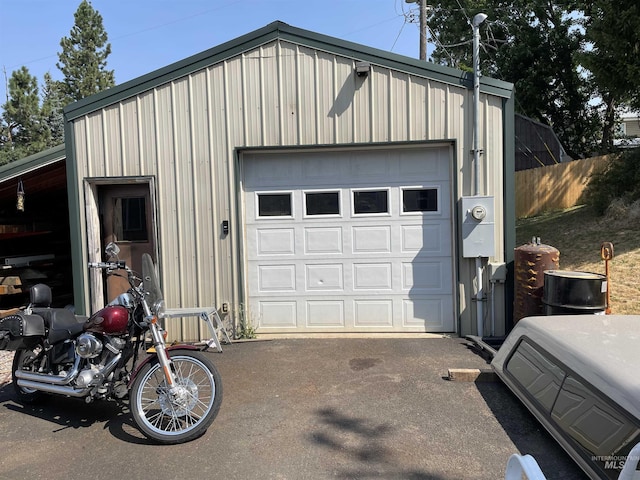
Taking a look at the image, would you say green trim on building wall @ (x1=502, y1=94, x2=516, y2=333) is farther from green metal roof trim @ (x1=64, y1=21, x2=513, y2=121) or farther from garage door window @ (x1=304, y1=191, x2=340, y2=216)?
garage door window @ (x1=304, y1=191, x2=340, y2=216)

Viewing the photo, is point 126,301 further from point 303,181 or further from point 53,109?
point 53,109

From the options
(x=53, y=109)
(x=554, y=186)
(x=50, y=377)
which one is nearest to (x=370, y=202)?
(x=50, y=377)

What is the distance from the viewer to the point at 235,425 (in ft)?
11.8

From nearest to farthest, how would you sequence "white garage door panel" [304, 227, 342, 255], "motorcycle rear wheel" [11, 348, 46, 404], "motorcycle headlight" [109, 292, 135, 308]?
"motorcycle headlight" [109, 292, 135, 308] < "motorcycle rear wheel" [11, 348, 46, 404] < "white garage door panel" [304, 227, 342, 255]

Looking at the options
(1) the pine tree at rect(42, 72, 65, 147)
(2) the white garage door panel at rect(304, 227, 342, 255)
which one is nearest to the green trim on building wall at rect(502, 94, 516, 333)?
(2) the white garage door panel at rect(304, 227, 342, 255)

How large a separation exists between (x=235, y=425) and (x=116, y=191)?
4.03 meters

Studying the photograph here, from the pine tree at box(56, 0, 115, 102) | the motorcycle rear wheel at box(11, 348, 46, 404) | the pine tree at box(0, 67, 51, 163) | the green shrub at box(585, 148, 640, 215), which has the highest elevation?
the pine tree at box(56, 0, 115, 102)

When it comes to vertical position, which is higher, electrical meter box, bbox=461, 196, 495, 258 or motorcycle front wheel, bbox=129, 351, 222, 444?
electrical meter box, bbox=461, 196, 495, 258

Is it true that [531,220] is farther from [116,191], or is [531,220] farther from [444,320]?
[116,191]

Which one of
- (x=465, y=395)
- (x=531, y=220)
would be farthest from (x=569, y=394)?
(x=531, y=220)

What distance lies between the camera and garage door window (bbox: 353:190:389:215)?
598 centimetres

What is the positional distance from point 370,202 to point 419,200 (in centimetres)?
65

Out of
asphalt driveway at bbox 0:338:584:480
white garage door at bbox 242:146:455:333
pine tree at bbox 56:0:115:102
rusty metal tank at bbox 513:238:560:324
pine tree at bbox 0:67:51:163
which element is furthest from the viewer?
pine tree at bbox 56:0:115:102

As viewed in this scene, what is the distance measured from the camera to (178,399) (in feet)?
10.8
